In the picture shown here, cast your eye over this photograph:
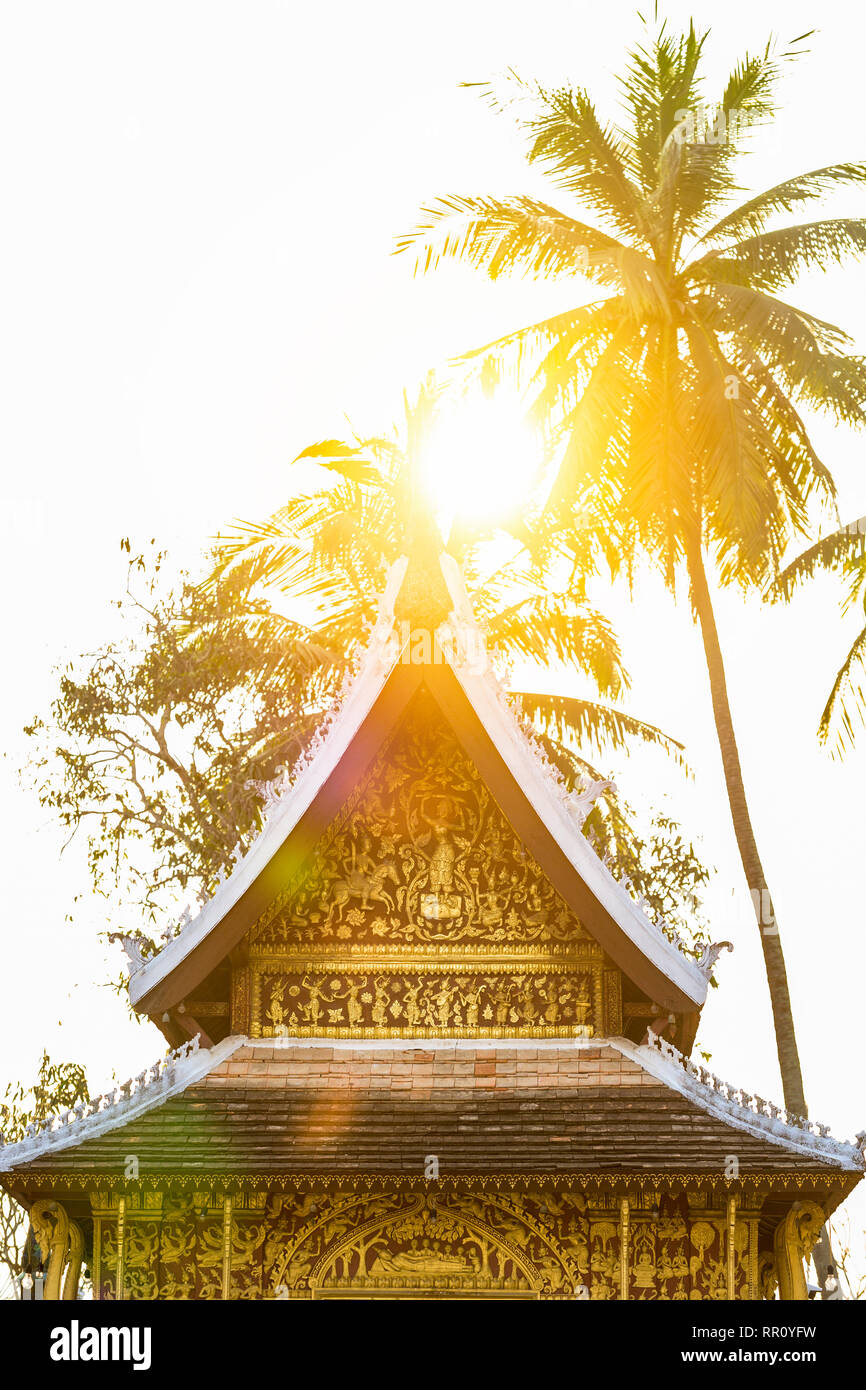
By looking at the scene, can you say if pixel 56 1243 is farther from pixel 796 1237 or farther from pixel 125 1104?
pixel 796 1237

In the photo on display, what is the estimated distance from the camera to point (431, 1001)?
1207 centimetres

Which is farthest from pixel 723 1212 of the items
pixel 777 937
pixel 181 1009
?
pixel 777 937

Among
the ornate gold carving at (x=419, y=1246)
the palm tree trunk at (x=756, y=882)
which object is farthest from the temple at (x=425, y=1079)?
the palm tree trunk at (x=756, y=882)

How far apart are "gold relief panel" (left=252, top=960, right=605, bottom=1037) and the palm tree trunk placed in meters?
9.19

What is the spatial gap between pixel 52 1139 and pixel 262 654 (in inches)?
555

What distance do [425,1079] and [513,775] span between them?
6.63 ft

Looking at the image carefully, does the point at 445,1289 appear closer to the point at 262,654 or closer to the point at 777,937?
the point at 777,937

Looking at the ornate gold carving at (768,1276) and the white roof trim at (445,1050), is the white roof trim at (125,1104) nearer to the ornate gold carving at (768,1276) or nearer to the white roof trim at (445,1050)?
the white roof trim at (445,1050)

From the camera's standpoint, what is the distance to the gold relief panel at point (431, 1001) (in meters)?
12.0

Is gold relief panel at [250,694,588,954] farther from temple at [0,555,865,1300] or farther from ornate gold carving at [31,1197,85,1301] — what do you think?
ornate gold carving at [31,1197,85,1301]

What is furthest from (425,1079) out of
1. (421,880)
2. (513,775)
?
(513,775)

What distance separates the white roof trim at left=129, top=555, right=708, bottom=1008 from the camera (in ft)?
38.7

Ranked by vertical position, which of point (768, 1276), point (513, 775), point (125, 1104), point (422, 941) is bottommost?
point (768, 1276)
